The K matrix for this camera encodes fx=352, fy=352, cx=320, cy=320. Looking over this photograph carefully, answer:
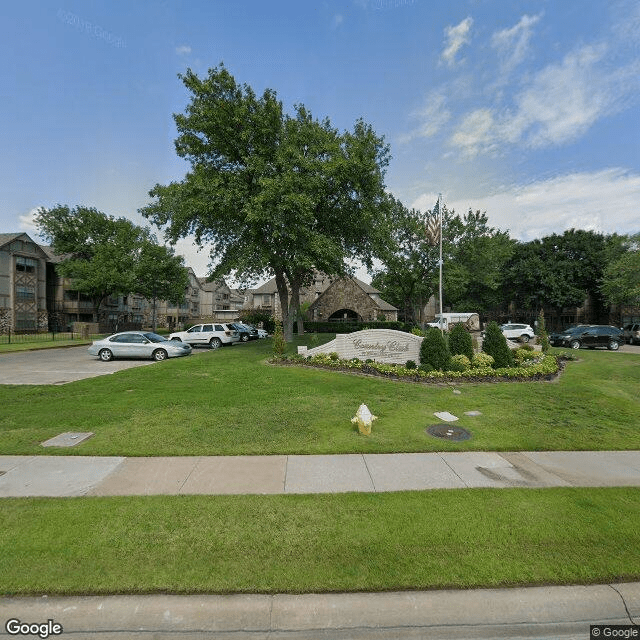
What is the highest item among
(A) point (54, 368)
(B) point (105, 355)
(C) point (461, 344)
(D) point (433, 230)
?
(D) point (433, 230)

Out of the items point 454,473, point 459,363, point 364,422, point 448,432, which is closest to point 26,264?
point 459,363

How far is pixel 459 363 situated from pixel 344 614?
11356 mm

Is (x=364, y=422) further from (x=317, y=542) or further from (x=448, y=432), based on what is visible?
(x=317, y=542)

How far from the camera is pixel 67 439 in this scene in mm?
6777

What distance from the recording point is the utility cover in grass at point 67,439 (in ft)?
21.4

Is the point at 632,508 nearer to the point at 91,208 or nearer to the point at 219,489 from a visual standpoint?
the point at 219,489

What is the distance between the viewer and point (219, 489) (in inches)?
191

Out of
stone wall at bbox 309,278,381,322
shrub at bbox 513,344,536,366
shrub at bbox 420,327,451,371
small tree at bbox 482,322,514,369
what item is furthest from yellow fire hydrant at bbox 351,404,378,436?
stone wall at bbox 309,278,381,322

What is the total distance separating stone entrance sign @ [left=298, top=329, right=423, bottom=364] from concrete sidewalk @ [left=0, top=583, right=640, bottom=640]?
462 inches

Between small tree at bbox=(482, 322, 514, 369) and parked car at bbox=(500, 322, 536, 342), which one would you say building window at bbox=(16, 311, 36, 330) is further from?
parked car at bbox=(500, 322, 536, 342)

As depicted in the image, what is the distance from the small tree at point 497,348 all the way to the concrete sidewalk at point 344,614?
11.7 meters

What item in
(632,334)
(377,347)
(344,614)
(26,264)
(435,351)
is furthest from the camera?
(26,264)

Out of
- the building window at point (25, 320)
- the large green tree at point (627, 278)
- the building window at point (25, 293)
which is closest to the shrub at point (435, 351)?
the large green tree at point (627, 278)

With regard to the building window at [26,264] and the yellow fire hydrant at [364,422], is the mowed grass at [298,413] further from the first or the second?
the building window at [26,264]
